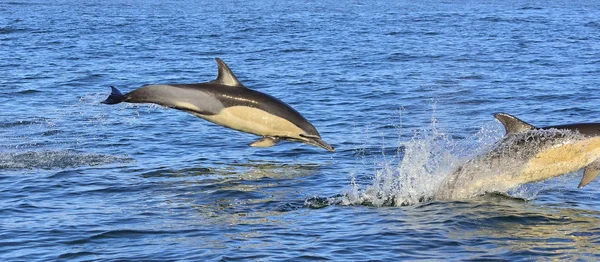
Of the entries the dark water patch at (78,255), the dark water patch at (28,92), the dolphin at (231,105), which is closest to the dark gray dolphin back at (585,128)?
the dolphin at (231,105)

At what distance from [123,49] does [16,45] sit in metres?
4.52

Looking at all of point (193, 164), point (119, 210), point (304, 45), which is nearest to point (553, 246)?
point (119, 210)

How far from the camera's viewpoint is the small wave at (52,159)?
1627 cm

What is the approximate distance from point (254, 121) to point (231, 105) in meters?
0.50

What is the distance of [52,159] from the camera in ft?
55.2

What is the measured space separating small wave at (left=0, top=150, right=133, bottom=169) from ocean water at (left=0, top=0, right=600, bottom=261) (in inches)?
2.0

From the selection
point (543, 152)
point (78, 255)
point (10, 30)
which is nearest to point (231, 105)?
point (78, 255)

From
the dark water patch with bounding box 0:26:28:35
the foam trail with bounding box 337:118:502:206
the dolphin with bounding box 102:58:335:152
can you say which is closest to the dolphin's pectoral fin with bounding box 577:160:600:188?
the foam trail with bounding box 337:118:502:206

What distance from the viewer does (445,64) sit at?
32.4 meters

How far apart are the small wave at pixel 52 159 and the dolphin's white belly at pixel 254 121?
3.51 meters

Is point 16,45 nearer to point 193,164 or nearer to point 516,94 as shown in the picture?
point 516,94

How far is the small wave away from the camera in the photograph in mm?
16266

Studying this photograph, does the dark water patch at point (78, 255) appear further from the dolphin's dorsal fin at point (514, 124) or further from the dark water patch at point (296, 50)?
the dark water patch at point (296, 50)

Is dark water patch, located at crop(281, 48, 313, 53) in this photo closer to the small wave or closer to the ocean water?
the ocean water
